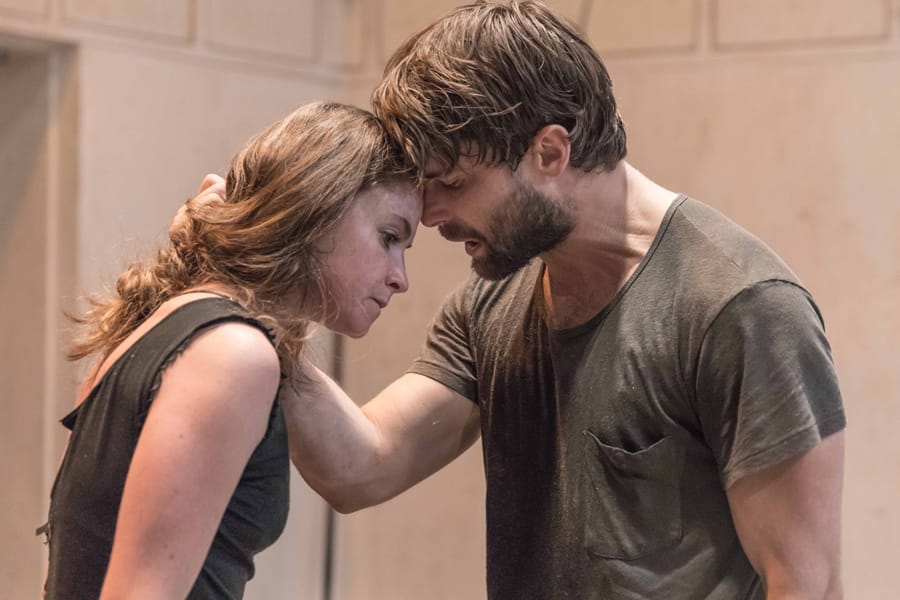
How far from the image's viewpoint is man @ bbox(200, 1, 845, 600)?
4.78ft

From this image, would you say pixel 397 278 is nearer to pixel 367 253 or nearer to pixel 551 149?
pixel 367 253

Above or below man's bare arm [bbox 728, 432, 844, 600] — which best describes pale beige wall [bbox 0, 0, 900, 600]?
above

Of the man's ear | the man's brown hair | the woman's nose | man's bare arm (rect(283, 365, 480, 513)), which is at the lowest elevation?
man's bare arm (rect(283, 365, 480, 513))

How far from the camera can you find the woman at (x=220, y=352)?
47.6 inches

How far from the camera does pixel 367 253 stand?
4.97 feet

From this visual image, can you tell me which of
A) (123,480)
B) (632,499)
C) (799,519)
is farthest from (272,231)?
(799,519)

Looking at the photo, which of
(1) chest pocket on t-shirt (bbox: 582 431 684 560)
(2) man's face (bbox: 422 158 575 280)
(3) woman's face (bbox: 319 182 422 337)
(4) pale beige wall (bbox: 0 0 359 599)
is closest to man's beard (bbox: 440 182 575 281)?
(2) man's face (bbox: 422 158 575 280)

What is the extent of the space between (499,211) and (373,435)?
1.37 ft

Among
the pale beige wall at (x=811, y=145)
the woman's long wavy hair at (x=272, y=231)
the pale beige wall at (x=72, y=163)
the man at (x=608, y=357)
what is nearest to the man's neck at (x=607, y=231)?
the man at (x=608, y=357)

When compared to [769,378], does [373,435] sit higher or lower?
lower

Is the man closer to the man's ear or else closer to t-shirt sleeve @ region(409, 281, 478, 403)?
the man's ear

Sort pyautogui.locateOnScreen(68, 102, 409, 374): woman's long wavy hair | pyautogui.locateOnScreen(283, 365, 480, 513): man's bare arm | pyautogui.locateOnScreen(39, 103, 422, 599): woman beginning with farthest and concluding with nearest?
pyautogui.locateOnScreen(283, 365, 480, 513): man's bare arm < pyautogui.locateOnScreen(68, 102, 409, 374): woman's long wavy hair < pyautogui.locateOnScreen(39, 103, 422, 599): woman

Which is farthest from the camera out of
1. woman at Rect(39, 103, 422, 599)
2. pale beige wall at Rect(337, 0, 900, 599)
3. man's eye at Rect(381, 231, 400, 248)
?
pale beige wall at Rect(337, 0, 900, 599)

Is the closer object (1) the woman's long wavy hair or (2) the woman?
(2) the woman
